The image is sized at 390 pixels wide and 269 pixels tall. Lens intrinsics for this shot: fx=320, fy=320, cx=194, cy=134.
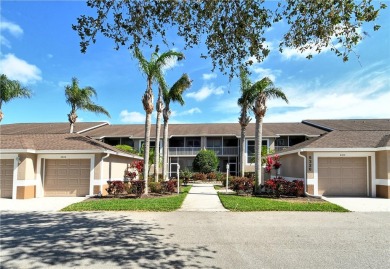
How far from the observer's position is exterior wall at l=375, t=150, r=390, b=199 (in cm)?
1652

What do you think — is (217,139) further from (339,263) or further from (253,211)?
(339,263)

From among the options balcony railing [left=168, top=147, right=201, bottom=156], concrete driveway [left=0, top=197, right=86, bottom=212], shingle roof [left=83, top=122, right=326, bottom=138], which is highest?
shingle roof [left=83, top=122, right=326, bottom=138]

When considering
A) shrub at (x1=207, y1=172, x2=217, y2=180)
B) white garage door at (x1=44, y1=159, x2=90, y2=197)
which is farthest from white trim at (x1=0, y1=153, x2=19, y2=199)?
shrub at (x1=207, y1=172, x2=217, y2=180)

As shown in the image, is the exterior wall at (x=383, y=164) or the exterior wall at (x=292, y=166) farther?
the exterior wall at (x=292, y=166)

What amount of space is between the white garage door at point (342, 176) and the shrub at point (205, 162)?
55.9ft

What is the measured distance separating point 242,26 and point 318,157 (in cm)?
1211

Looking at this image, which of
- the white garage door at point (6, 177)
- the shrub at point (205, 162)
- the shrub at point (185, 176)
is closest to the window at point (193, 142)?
the shrub at point (205, 162)

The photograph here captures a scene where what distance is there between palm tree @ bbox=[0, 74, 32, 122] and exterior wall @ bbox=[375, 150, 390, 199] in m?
23.0

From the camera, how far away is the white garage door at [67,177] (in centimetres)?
1734

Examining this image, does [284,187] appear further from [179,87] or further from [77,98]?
[77,98]

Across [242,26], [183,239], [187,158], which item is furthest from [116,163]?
[187,158]

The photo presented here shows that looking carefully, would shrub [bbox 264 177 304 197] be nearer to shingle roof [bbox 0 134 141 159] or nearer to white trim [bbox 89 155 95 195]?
shingle roof [bbox 0 134 141 159]

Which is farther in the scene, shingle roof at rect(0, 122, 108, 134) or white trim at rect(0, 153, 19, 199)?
shingle roof at rect(0, 122, 108, 134)

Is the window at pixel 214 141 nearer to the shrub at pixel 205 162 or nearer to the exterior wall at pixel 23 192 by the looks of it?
the shrub at pixel 205 162
